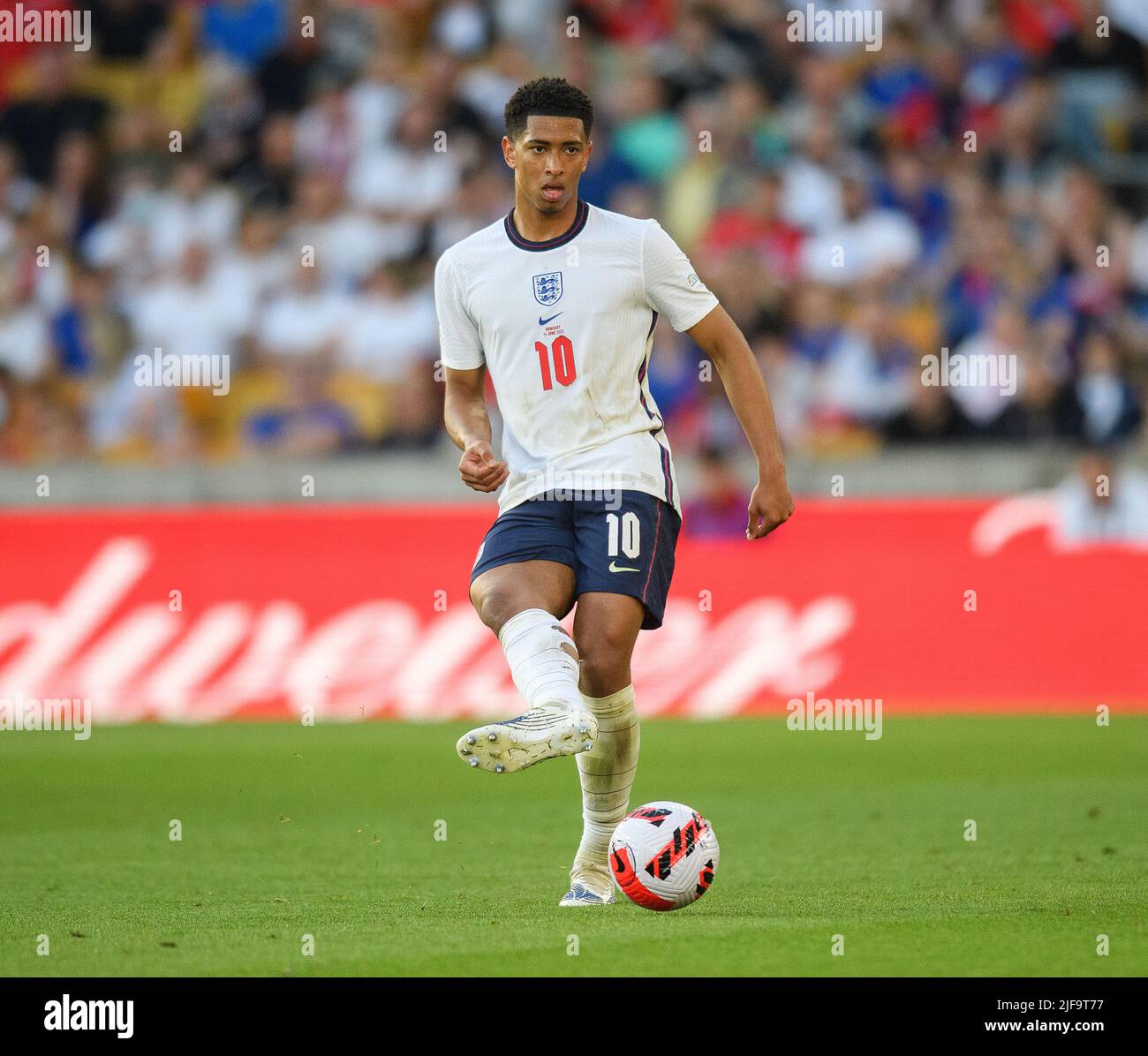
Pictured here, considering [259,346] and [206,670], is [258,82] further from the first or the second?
[206,670]

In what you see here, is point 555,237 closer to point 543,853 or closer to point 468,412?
point 468,412

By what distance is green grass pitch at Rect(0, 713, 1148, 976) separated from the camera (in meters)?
5.30

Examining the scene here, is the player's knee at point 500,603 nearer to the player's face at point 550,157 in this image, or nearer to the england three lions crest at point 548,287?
the england three lions crest at point 548,287

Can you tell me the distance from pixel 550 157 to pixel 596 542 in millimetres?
1212

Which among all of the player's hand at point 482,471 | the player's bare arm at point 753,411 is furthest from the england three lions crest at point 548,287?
the player's hand at point 482,471

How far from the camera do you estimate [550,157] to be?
615 centimetres

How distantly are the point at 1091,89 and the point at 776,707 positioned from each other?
7.68 metres

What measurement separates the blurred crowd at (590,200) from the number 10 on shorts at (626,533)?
28.0ft

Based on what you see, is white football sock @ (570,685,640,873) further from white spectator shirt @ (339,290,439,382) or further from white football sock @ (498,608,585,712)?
white spectator shirt @ (339,290,439,382)

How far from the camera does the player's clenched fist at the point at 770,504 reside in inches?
240

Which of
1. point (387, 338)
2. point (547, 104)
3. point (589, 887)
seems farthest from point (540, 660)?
→ point (387, 338)

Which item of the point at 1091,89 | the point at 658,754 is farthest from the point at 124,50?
the point at 658,754

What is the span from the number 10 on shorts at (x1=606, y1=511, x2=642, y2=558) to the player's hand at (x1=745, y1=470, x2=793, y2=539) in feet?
1.17

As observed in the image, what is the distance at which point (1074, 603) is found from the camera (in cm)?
1283
